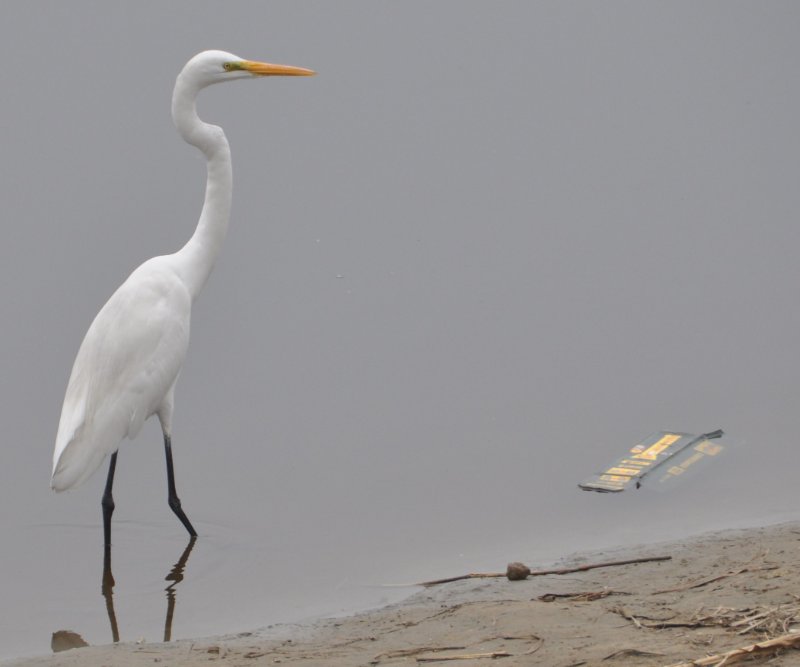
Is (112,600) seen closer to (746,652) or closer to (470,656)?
(470,656)

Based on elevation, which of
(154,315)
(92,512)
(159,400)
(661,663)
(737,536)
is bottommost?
(661,663)

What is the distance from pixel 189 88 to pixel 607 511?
2.09 m

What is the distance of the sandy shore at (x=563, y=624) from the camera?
2.54 meters

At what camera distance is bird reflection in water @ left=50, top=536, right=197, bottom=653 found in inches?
140

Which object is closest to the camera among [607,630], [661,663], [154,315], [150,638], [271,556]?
[661,663]

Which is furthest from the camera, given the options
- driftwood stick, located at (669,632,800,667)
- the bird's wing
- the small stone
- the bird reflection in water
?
the bird's wing

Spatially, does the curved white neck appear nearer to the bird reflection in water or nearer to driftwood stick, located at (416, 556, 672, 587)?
the bird reflection in water

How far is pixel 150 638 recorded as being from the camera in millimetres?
3527

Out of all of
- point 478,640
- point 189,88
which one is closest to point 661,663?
point 478,640

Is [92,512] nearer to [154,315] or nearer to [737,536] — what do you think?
[154,315]

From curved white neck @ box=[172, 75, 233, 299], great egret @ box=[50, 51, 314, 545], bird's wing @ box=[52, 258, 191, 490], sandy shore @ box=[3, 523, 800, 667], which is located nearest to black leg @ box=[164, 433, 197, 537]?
great egret @ box=[50, 51, 314, 545]

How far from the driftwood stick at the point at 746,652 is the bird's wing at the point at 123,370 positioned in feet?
7.76

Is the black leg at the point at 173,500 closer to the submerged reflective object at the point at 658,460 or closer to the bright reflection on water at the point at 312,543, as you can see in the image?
the bright reflection on water at the point at 312,543

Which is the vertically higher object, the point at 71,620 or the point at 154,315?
the point at 154,315
